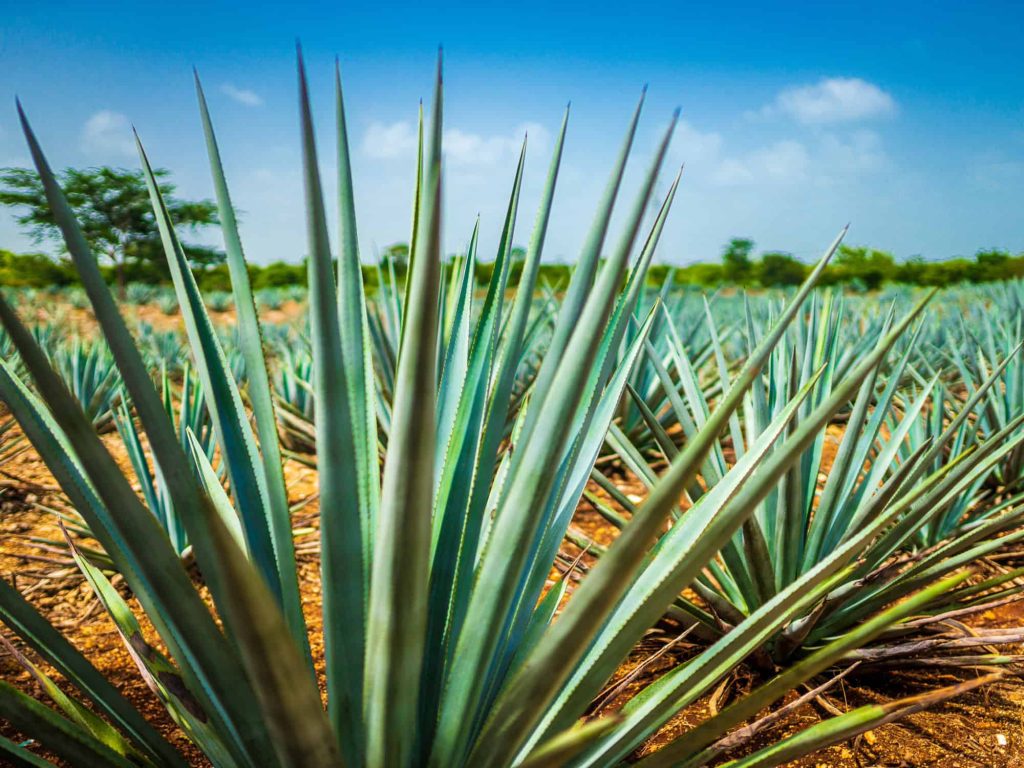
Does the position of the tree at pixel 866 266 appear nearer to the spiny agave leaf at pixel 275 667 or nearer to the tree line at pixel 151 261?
the tree line at pixel 151 261

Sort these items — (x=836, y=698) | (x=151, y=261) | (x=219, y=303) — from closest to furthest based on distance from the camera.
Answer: (x=836, y=698)
(x=219, y=303)
(x=151, y=261)

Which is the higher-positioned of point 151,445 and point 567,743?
point 151,445

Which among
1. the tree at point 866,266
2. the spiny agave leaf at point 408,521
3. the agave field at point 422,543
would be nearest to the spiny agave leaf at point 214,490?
the agave field at point 422,543

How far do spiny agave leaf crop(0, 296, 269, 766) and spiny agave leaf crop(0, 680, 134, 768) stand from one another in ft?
0.39

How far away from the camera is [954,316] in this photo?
21.4 ft

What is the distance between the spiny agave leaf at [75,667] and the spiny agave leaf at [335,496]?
304 mm

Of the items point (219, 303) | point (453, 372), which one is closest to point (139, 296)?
point (219, 303)

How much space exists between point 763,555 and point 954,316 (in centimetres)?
635

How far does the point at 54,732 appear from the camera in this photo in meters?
0.68

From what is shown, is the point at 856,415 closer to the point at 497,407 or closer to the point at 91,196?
the point at 497,407

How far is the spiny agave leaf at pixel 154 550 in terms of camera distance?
1.73 feet

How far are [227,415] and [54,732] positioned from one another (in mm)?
357

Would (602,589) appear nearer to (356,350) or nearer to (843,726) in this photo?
(843,726)

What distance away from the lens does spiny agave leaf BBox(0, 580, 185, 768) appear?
2.50ft
